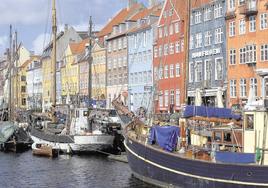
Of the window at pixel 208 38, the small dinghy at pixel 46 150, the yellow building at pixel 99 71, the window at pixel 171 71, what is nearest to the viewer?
the small dinghy at pixel 46 150

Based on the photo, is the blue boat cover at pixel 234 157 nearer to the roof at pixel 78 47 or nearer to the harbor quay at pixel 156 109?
the harbor quay at pixel 156 109

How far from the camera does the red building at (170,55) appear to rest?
69562 millimetres

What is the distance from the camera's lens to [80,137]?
4994 cm

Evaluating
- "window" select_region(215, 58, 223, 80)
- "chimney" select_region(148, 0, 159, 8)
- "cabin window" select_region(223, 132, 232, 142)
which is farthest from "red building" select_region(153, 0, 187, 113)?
"cabin window" select_region(223, 132, 232, 142)

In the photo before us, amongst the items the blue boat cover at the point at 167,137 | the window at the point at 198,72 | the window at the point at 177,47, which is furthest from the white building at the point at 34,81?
the blue boat cover at the point at 167,137

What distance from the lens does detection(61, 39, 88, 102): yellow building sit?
339ft

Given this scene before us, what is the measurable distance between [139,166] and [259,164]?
10598mm

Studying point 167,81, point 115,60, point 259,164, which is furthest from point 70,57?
point 259,164

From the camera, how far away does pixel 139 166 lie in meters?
33.0

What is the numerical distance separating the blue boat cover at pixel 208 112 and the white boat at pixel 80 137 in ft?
69.9

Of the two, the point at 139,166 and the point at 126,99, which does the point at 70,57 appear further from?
the point at 139,166

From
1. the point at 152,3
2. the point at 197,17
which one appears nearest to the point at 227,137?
the point at 197,17

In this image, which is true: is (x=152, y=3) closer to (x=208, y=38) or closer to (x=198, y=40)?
(x=198, y=40)

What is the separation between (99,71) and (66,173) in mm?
57062
